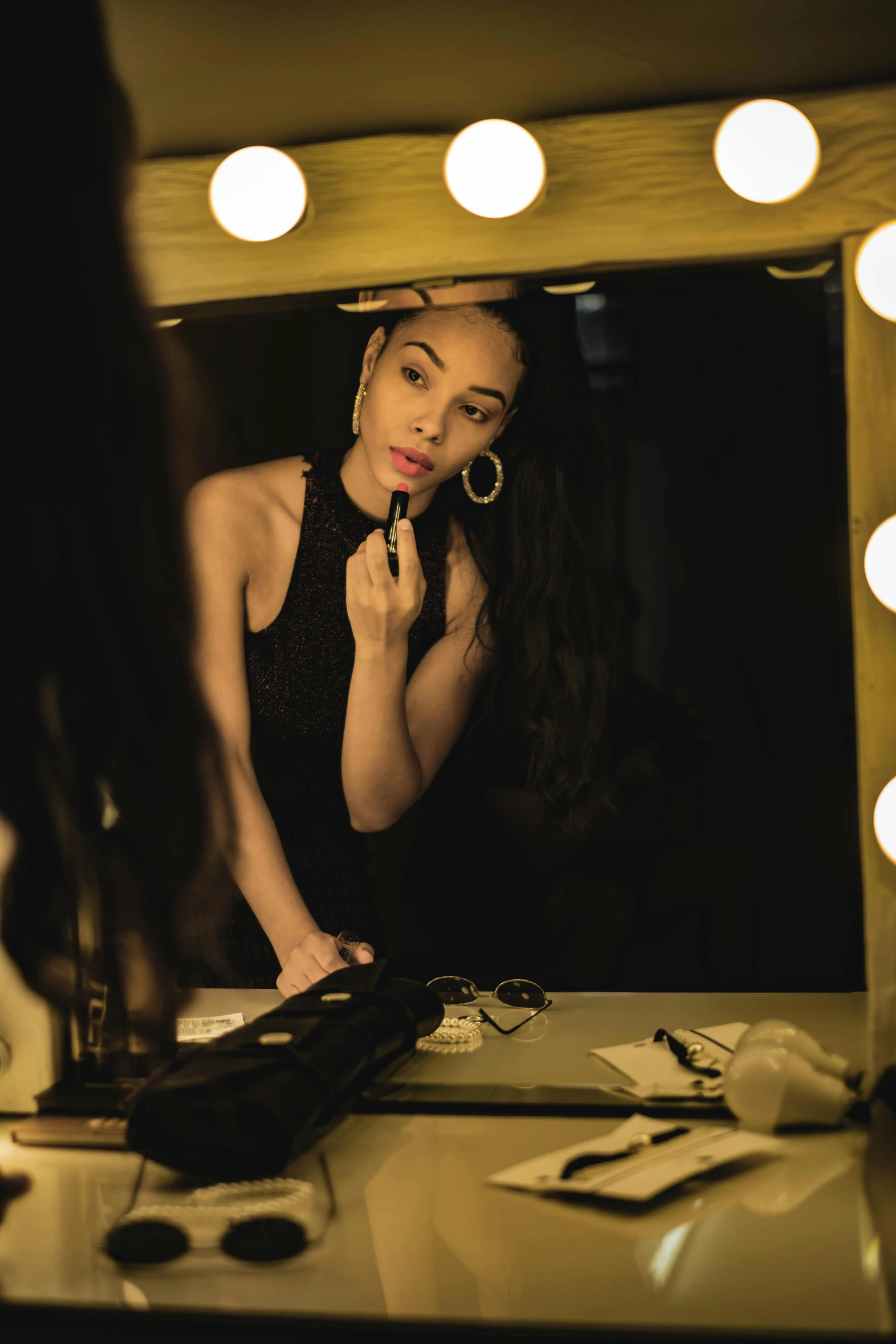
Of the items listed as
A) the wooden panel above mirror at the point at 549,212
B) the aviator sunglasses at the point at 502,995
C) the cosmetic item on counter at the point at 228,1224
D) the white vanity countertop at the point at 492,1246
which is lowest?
the white vanity countertop at the point at 492,1246

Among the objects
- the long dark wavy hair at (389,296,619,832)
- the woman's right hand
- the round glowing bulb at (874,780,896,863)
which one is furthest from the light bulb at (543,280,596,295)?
the woman's right hand

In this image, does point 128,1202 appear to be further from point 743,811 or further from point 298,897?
point 743,811

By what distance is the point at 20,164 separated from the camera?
0.58 meters

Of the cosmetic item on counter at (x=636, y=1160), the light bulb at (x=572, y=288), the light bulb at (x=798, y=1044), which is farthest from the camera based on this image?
the light bulb at (x=572, y=288)

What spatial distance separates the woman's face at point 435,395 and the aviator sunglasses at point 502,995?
44 cm

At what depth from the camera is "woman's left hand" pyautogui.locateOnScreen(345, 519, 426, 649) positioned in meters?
1.01

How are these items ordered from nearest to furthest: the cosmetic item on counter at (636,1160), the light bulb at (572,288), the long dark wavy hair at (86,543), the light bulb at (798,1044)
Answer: the long dark wavy hair at (86,543) → the cosmetic item on counter at (636,1160) → the light bulb at (798,1044) → the light bulb at (572,288)

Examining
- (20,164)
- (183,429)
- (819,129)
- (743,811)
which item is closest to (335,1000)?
(743,811)

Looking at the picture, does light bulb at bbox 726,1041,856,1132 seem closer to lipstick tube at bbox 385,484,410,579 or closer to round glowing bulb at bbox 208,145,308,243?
lipstick tube at bbox 385,484,410,579

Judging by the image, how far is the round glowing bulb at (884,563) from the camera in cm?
91

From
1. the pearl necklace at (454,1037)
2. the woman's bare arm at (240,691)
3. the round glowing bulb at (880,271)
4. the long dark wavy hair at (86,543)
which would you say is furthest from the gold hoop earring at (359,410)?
the pearl necklace at (454,1037)

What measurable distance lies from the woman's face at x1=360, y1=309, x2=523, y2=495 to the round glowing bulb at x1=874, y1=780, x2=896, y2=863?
0.44m

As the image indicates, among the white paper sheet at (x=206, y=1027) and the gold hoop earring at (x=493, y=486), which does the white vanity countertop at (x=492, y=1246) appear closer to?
the white paper sheet at (x=206, y=1027)

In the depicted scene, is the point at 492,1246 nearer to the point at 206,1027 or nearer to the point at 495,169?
the point at 206,1027
